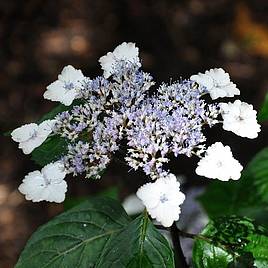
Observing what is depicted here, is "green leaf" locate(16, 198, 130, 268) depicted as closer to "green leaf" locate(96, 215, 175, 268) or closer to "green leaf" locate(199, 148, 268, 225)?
"green leaf" locate(96, 215, 175, 268)

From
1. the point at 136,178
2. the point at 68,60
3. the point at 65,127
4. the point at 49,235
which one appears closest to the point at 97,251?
the point at 49,235

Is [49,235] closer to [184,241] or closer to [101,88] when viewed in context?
[101,88]

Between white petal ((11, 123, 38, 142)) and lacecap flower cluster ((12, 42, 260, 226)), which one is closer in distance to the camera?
lacecap flower cluster ((12, 42, 260, 226))

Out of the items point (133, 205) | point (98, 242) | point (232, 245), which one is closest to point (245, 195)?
point (133, 205)

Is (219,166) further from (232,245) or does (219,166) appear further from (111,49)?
(111,49)

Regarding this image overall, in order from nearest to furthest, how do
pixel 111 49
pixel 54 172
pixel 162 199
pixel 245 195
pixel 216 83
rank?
pixel 162 199 < pixel 54 172 < pixel 216 83 < pixel 245 195 < pixel 111 49

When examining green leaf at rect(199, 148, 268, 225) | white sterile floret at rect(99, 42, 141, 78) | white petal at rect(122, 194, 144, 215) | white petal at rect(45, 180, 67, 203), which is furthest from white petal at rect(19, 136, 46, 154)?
white petal at rect(122, 194, 144, 215)
